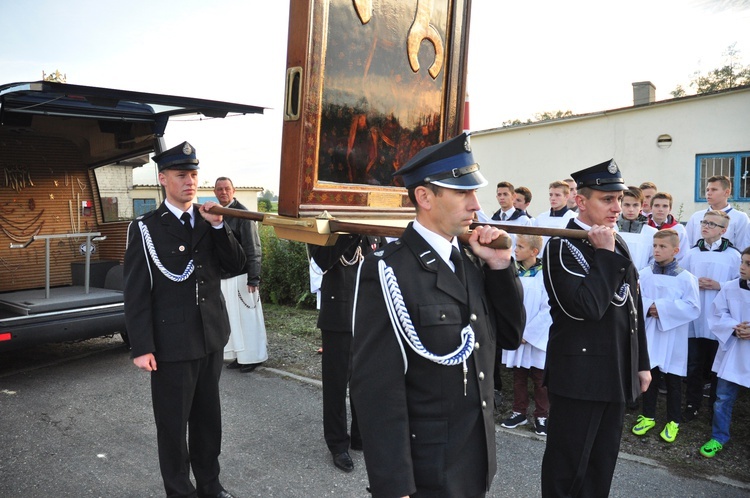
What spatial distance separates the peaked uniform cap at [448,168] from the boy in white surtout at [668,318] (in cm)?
354

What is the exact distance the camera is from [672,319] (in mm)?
4891

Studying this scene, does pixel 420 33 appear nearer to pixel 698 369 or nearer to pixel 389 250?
pixel 389 250

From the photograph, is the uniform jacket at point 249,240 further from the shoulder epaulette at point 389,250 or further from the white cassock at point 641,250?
the white cassock at point 641,250

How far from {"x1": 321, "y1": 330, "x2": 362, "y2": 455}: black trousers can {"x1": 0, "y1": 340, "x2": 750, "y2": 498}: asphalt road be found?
197 mm

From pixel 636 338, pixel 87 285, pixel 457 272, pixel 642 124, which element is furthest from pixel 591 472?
pixel 642 124

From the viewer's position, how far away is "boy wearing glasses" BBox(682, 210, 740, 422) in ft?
16.5

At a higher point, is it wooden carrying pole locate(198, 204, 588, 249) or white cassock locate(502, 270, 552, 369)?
wooden carrying pole locate(198, 204, 588, 249)

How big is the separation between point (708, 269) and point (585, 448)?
332cm

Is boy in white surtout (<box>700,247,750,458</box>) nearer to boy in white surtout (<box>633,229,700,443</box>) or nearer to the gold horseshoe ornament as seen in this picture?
boy in white surtout (<box>633,229,700,443</box>)

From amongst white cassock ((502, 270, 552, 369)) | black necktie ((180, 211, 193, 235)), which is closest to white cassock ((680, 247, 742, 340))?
white cassock ((502, 270, 552, 369))

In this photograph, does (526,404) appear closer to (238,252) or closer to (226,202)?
(238,252)

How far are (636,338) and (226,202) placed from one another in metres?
4.31

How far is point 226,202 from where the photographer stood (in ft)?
19.8

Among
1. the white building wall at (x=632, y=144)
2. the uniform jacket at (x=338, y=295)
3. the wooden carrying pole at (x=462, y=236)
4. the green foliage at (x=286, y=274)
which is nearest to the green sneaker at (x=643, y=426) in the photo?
the uniform jacket at (x=338, y=295)
